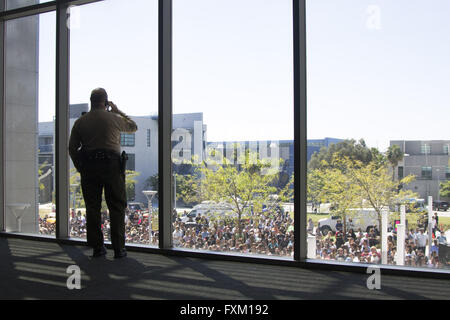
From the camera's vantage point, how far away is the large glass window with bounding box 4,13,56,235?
4.64 metres

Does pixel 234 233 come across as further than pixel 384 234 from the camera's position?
Yes

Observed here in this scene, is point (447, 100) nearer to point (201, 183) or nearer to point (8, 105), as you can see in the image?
point (201, 183)

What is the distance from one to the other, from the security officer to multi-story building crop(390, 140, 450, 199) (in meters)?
2.10

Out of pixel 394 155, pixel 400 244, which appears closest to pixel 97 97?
pixel 394 155

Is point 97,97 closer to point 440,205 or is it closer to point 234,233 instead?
point 234,233

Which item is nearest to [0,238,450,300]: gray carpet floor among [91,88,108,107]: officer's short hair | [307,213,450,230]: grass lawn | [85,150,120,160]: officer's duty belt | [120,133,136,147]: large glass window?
[307,213,450,230]: grass lawn

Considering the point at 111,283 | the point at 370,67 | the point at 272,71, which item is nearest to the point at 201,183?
the point at 272,71

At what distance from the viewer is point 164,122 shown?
149 inches

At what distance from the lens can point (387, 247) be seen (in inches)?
126

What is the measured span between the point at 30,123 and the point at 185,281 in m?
2.96

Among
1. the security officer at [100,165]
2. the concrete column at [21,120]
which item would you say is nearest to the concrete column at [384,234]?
the security officer at [100,165]

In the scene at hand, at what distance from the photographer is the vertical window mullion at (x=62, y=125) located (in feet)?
14.2

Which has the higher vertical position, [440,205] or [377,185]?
[377,185]
